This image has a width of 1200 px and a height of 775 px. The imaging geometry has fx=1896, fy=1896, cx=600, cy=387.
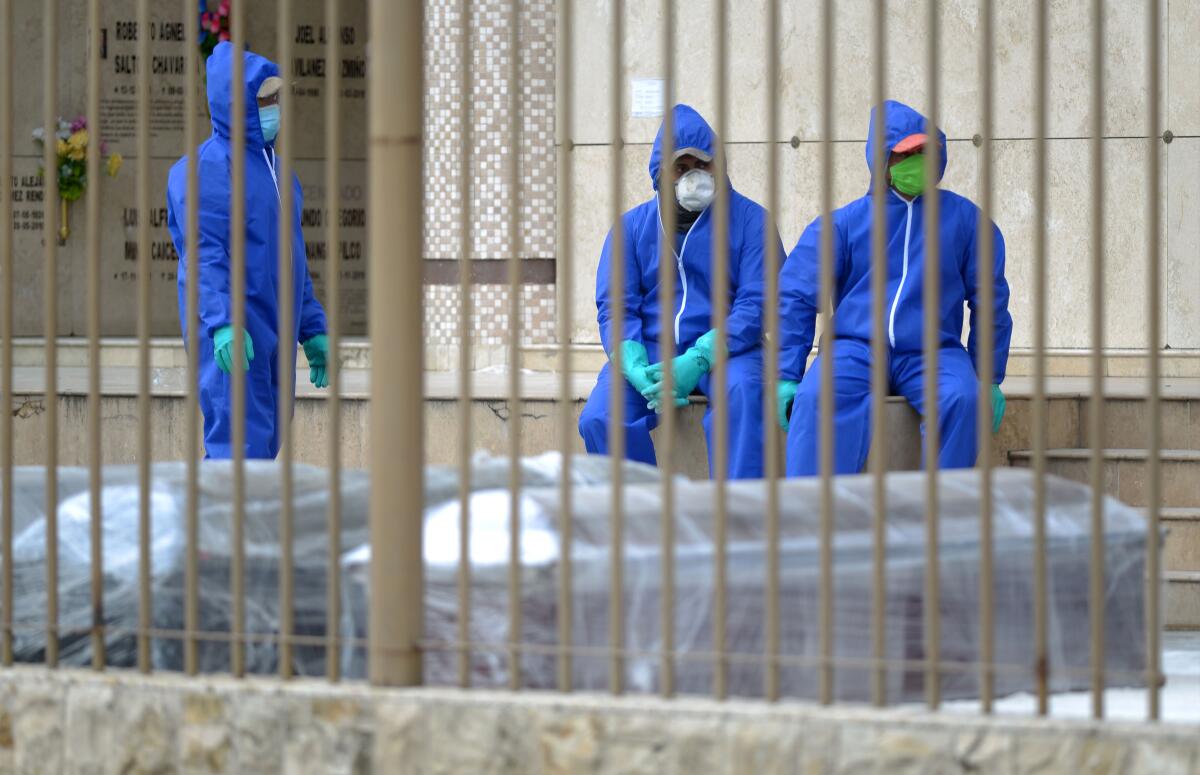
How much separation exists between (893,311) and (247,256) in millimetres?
2067

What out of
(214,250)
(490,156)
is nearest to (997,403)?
(214,250)

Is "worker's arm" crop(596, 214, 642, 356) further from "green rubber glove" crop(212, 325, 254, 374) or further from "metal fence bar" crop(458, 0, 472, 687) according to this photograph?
"metal fence bar" crop(458, 0, 472, 687)

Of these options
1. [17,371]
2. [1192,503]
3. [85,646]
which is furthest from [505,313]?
[85,646]

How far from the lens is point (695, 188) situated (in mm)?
6129

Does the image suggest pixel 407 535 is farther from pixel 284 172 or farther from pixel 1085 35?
pixel 1085 35

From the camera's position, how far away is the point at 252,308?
6.30 metres

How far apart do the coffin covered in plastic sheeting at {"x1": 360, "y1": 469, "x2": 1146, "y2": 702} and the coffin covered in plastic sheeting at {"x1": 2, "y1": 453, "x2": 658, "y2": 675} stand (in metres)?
0.12

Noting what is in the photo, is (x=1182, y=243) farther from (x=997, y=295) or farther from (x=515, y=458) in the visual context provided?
(x=515, y=458)

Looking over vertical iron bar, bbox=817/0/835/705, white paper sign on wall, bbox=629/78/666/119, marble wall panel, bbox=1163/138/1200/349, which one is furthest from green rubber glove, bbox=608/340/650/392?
marble wall panel, bbox=1163/138/1200/349

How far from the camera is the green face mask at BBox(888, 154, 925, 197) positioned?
229 inches

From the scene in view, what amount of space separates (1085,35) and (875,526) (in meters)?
6.24

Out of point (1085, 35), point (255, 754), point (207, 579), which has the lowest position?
point (255, 754)

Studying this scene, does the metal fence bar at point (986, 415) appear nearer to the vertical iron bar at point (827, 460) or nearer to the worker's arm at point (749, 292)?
the vertical iron bar at point (827, 460)

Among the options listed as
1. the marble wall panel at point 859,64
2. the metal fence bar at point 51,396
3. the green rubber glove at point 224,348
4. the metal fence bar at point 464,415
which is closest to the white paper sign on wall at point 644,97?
the marble wall panel at point 859,64
